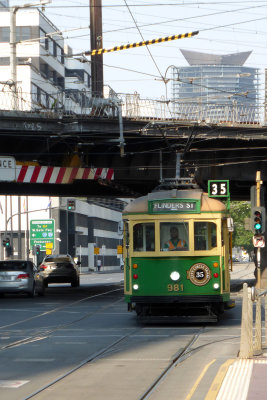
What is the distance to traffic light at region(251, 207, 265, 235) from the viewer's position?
A: 34.0 metres

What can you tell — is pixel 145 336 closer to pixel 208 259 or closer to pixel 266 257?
pixel 208 259

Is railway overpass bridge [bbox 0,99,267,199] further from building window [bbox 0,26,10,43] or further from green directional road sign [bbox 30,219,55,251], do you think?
building window [bbox 0,26,10,43]

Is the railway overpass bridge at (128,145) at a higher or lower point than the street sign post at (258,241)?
higher

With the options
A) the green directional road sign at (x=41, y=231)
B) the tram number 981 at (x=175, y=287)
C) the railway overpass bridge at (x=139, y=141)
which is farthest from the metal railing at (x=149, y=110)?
the green directional road sign at (x=41, y=231)

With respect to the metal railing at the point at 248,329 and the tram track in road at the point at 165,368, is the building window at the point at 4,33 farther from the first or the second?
the metal railing at the point at 248,329

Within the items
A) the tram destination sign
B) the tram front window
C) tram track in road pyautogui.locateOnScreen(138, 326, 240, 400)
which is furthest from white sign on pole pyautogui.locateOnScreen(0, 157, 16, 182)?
tram track in road pyautogui.locateOnScreen(138, 326, 240, 400)

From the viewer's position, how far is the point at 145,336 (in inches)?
746

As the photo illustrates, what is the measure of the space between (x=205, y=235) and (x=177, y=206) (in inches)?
37.9

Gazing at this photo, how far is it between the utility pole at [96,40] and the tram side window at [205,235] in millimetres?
16887

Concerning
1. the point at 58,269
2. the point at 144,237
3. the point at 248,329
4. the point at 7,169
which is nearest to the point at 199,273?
the point at 144,237

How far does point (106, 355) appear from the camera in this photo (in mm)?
15320

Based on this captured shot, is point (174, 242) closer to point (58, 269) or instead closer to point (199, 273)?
point (199, 273)

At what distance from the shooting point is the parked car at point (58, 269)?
4566 cm

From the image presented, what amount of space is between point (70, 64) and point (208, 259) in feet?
303
